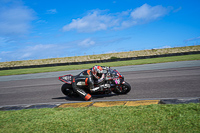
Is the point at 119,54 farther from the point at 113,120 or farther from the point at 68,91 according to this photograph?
the point at 113,120

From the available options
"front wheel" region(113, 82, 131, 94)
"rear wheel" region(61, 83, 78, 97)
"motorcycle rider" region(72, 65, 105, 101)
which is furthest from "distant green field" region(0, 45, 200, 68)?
"motorcycle rider" region(72, 65, 105, 101)

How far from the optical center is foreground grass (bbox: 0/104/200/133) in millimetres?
3574

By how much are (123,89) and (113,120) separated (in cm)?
336

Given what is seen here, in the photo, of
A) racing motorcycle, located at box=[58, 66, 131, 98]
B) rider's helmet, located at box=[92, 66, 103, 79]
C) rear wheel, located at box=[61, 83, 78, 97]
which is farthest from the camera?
rear wheel, located at box=[61, 83, 78, 97]

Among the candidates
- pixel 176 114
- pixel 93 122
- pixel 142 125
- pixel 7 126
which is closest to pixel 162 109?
pixel 176 114

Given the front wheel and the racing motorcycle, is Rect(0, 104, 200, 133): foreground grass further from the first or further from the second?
the front wheel

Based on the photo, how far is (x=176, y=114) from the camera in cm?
408

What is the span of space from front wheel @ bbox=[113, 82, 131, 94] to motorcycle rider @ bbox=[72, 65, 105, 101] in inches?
32.2

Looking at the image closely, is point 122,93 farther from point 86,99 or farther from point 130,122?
point 130,122

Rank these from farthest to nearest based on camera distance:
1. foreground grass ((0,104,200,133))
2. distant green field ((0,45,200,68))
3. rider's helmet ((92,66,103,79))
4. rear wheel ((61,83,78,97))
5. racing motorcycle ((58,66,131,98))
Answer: distant green field ((0,45,200,68))
rear wheel ((61,83,78,97))
racing motorcycle ((58,66,131,98))
rider's helmet ((92,66,103,79))
foreground grass ((0,104,200,133))

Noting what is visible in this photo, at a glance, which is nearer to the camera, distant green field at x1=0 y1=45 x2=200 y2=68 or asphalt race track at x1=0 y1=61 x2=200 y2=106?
asphalt race track at x1=0 y1=61 x2=200 y2=106

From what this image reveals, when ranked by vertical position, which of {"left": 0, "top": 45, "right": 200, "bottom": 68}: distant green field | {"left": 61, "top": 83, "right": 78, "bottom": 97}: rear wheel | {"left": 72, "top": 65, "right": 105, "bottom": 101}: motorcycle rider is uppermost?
{"left": 0, "top": 45, "right": 200, "bottom": 68}: distant green field

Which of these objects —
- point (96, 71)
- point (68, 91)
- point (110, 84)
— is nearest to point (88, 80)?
point (96, 71)

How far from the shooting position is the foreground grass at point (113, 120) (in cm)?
357
